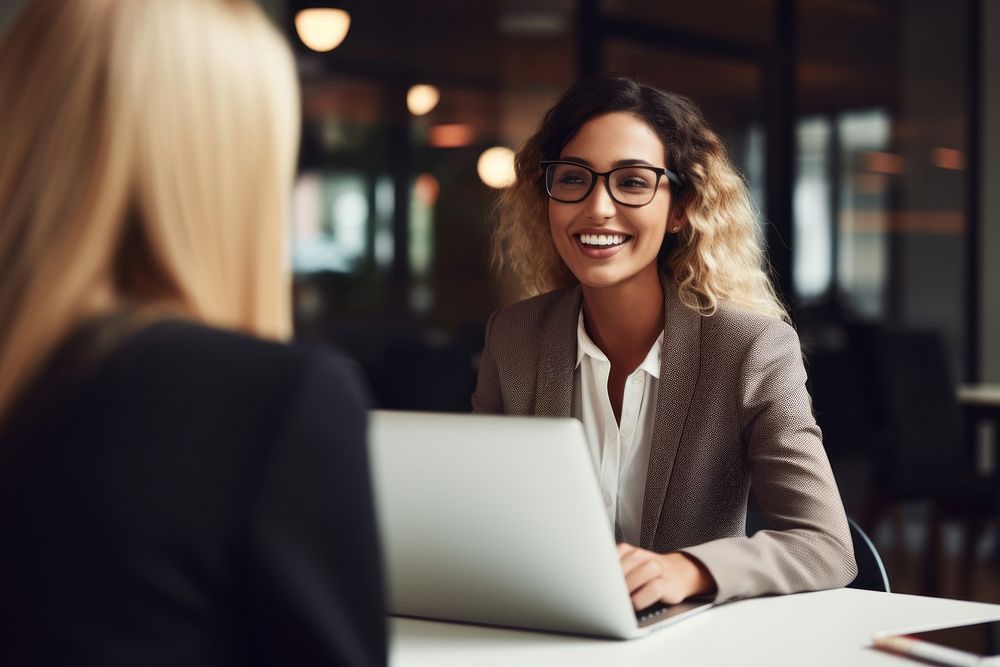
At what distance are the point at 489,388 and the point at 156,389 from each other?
4.47 feet

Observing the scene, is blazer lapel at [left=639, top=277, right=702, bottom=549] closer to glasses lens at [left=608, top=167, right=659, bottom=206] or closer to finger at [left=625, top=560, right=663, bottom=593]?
glasses lens at [left=608, top=167, right=659, bottom=206]

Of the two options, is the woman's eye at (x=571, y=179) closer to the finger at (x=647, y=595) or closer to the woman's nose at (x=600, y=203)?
the woman's nose at (x=600, y=203)

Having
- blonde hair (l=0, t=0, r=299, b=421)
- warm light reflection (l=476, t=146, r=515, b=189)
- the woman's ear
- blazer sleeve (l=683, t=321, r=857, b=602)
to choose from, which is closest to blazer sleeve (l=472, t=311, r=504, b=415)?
the woman's ear

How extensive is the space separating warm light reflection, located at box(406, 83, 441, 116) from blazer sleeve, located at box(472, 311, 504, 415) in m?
2.72

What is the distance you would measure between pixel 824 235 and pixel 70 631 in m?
5.71

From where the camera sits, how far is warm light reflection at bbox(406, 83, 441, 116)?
15.1ft

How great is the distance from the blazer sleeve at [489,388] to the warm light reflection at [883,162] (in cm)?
470

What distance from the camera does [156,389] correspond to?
0.71 meters

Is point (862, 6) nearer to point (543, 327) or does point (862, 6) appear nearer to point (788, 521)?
point (543, 327)

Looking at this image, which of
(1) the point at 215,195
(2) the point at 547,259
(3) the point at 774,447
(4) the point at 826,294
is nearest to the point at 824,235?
(4) the point at 826,294

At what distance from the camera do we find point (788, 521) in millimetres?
1589

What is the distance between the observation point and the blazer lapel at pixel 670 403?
5.74ft

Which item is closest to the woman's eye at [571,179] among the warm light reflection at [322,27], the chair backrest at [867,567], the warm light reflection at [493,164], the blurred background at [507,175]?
the chair backrest at [867,567]

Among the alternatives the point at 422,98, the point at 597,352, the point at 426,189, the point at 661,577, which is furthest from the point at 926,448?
the point at 661,577
